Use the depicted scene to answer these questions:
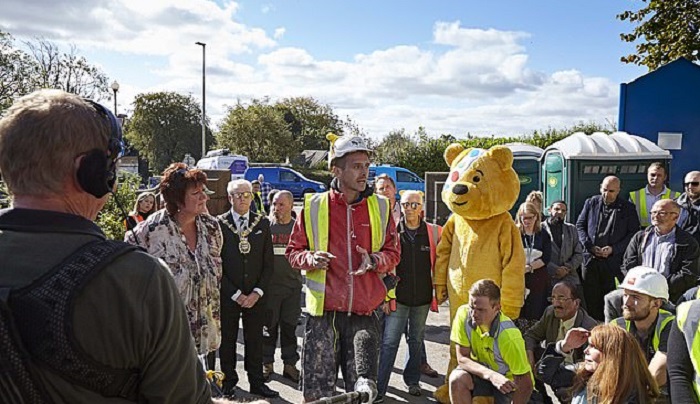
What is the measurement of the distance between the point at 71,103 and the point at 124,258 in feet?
1.32

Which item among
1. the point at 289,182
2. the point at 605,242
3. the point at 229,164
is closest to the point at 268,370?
the point at 605,242

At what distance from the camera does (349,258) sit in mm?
3955

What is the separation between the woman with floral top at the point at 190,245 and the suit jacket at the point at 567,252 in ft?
11.2

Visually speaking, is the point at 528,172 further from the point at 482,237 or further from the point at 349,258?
the point at 349,258

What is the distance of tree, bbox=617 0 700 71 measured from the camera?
17016 millimetres

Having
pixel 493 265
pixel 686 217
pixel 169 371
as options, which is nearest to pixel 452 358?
pixel 493 265

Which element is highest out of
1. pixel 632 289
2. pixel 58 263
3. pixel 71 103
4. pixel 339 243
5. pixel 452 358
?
pixel 71 103

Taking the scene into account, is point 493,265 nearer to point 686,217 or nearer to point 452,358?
point 452,358

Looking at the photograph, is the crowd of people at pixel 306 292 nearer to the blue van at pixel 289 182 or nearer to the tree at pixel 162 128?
the blue van at pixel 289 182

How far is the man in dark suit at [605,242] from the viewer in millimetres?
6480

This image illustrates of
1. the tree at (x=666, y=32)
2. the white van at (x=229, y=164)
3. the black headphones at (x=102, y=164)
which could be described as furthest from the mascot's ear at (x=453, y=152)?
the white van at (x=229, y=164)

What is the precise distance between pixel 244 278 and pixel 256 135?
36.0m

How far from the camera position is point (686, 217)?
638 centimetres

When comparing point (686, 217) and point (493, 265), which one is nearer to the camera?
point (493, 265)
